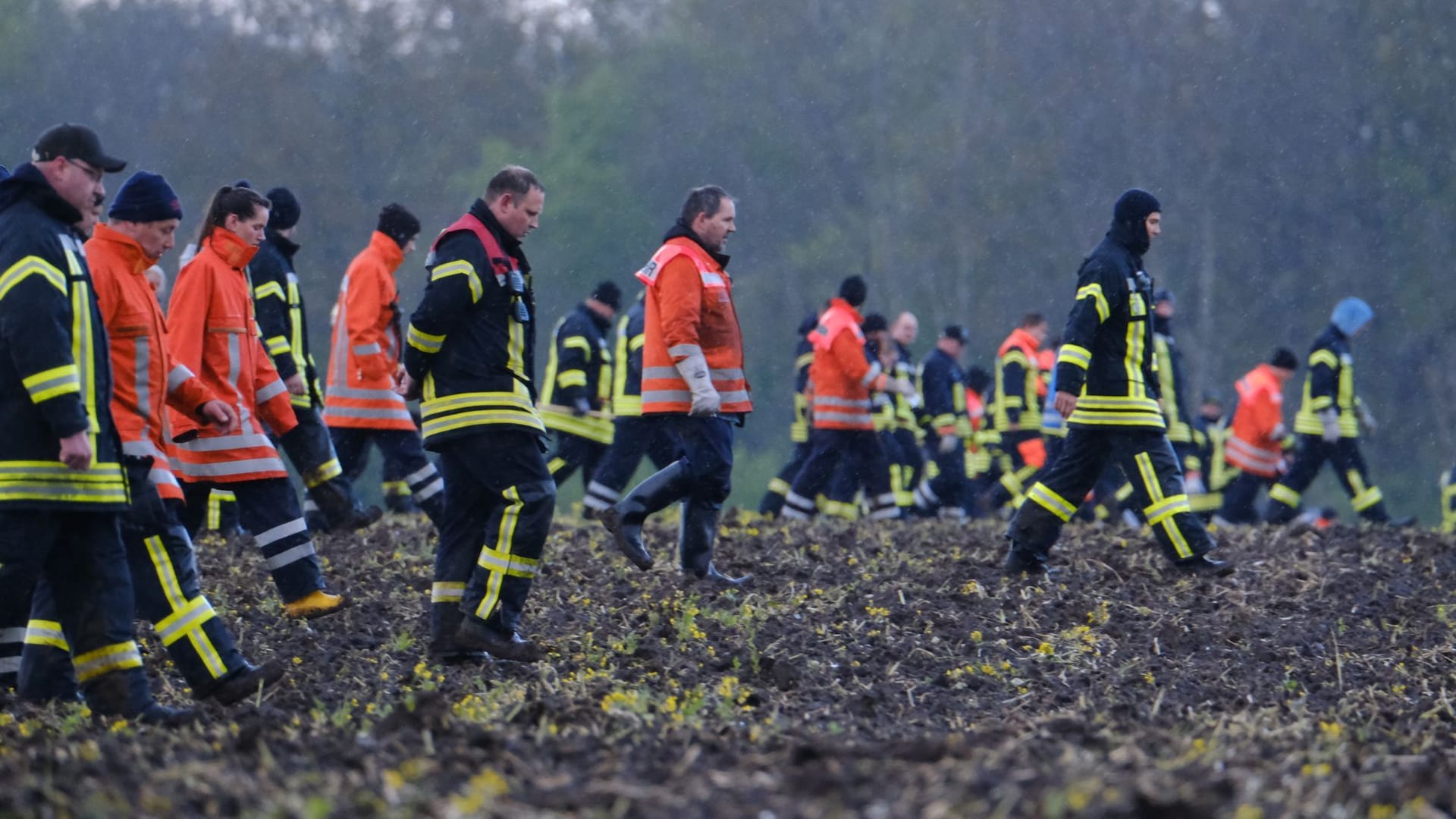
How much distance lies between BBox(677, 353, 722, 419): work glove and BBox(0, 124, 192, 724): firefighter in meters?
3.17

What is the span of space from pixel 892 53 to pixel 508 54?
990cm

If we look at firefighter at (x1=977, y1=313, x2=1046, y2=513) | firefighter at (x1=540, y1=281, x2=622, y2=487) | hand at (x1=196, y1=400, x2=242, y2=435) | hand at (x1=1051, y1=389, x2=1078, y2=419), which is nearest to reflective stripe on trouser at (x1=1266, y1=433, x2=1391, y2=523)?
firefighter at (x1=977, y1=313, x2=1046, y2=513)

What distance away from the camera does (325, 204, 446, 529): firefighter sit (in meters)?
9.88

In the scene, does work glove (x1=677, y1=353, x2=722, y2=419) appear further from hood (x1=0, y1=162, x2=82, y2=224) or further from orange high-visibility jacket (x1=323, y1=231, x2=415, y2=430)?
hood (x1=0, y1=162, x2=82, y2=224)

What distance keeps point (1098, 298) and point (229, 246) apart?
4.39 m

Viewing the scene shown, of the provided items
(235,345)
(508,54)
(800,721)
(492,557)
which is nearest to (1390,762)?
(800,721)

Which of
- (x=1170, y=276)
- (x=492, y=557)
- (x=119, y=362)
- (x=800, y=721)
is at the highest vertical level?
(x=1170, y=276)

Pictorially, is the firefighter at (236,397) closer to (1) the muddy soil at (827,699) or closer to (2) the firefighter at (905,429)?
(1) the muddy soil at (827,699)

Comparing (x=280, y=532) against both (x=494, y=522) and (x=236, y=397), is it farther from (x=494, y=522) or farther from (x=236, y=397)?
(x=494, y=522)

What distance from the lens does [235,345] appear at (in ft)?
25.7

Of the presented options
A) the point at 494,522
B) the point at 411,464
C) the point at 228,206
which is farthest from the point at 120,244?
the point at 411,464

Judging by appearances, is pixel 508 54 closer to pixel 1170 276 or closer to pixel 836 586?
pixel 1170 276

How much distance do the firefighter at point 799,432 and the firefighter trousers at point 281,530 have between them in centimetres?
703

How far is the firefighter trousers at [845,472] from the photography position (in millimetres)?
13797
